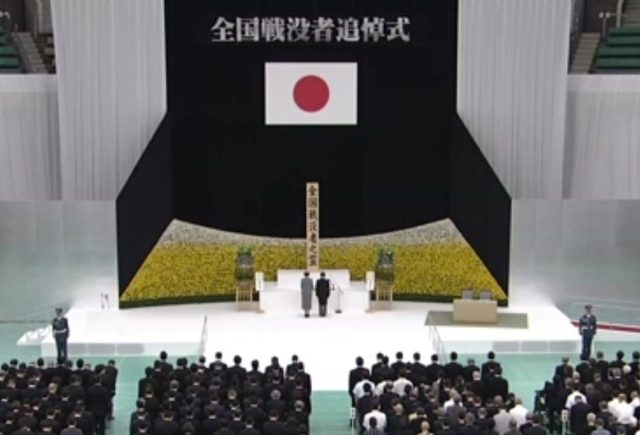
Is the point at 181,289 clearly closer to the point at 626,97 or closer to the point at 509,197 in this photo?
the point at 509,197

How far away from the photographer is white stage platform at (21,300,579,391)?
1870cm

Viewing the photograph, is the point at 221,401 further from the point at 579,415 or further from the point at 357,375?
the point at 579,415

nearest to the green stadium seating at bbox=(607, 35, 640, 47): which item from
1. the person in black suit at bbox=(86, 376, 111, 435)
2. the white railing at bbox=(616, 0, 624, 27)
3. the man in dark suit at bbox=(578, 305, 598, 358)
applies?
the white railing at bbox=(616, 0, 624, 27)

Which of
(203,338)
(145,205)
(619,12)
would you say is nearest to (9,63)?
(145,205)

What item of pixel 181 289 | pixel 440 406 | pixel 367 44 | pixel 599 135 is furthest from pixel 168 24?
pixel 440 406

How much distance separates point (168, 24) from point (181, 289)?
18.2ft

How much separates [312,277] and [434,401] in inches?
393

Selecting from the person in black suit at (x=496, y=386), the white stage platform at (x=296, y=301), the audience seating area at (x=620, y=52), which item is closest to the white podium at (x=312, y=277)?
the white stage platform at (x=296, y=301)

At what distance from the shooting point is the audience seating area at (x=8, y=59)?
83.3ft

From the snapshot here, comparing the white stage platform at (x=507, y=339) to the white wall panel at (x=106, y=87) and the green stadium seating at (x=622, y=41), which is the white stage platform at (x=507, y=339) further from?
the green stadium seating at (x=622, y=41)

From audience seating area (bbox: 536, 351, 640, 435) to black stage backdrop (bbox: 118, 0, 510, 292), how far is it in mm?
7321

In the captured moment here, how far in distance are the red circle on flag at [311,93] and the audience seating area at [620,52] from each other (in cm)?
793

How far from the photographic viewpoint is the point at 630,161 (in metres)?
22.5

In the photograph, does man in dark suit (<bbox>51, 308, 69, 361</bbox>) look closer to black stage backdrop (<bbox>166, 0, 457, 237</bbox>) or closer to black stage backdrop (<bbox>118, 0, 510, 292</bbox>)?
black stage backdrop (<bbox>118, 0, 510, 292</bbox>)
